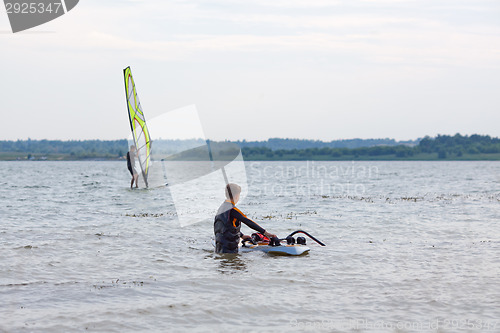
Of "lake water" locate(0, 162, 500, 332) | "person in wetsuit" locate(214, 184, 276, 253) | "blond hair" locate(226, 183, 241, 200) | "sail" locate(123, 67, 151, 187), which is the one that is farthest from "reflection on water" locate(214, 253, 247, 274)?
"sail" locate(123, 67, 151, 187)

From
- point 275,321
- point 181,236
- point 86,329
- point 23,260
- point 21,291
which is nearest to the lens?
point 86,329

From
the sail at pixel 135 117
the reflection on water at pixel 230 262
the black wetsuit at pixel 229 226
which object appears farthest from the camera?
the sail at pixel 135 117

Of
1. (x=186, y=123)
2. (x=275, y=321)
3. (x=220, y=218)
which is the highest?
(x=186, y=123)

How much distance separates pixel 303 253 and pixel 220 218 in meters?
2.48

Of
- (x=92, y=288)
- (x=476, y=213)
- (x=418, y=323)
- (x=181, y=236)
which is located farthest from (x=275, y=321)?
(x=476, y=213)

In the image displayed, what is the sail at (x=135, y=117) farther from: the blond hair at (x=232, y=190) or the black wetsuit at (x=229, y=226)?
the blond hair at (x=232, y=190)

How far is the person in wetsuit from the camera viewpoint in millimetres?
12703

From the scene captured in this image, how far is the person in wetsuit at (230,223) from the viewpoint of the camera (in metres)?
12.7

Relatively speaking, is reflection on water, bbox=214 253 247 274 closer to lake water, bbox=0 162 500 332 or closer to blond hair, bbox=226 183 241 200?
lake water, bbox=0 162 500 332

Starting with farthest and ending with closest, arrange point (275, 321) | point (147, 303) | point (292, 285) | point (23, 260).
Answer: point (23, 260) → point (292, 285) → point (147, 303) → point (275, 321)

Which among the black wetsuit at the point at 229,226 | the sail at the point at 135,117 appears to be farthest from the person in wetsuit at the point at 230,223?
the sail at the point at 135,117

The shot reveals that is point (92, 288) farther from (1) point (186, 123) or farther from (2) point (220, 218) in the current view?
(1) point (186, 123)

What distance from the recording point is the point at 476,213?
2403cm

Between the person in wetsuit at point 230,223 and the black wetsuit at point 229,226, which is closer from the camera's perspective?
the person in wetsuit at point 230,223
